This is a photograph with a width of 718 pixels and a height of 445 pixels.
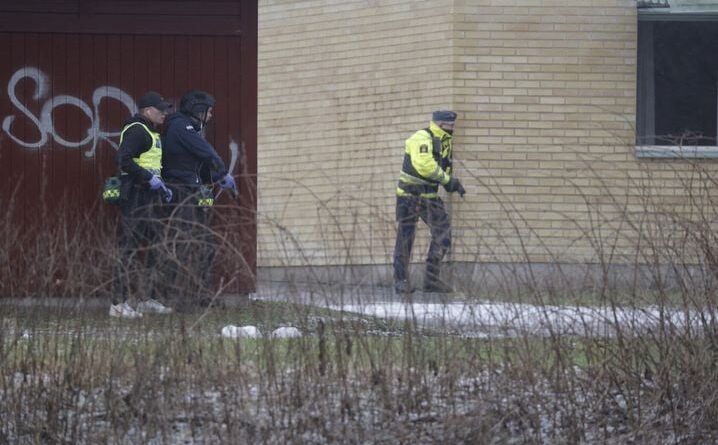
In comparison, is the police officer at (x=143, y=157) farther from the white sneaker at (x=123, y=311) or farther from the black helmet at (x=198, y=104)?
the white sneaker at (x=123, y=311)

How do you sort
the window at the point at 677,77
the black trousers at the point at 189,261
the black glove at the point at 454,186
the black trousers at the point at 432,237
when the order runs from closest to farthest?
the black trousers at the point at 189,261
the black trousers at the point at 432,237
the black glove at the point at 454,186
the window at the point at 677,77

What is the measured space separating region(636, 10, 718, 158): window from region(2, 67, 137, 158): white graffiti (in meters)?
5.75

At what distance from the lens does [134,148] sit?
1138 cm

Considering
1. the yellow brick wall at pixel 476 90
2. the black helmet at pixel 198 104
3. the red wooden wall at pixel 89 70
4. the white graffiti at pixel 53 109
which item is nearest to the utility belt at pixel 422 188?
the yellow brick wall at pixel 476 90

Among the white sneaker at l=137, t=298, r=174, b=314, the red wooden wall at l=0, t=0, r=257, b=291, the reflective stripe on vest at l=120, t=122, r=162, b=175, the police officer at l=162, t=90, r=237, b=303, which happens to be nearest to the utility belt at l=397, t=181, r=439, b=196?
the red wooden wall at l=0, t=0, r=257, b=291

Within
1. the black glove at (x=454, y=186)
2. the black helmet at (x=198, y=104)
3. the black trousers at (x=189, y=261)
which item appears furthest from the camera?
the black glove at (x=454, y=186)

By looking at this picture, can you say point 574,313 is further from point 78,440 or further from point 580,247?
point 78,440

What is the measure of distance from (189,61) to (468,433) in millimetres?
5979

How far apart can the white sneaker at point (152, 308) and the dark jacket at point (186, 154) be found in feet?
14.5

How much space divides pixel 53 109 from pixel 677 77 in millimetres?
6622

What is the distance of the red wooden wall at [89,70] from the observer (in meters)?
12.0

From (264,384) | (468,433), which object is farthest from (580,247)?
(264,384)

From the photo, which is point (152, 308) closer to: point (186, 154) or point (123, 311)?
point (123, 311)

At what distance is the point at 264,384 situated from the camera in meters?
6.96
